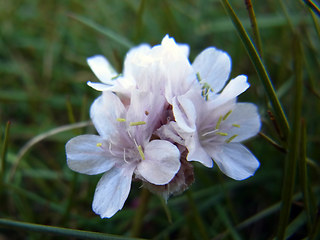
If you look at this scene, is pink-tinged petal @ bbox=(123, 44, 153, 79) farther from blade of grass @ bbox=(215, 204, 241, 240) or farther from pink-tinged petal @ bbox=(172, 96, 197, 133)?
blade of grass @ bbox=(215, 204, 241, 240)

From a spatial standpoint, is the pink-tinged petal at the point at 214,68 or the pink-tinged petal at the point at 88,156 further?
the pink-tinged petal at the point at 214,68

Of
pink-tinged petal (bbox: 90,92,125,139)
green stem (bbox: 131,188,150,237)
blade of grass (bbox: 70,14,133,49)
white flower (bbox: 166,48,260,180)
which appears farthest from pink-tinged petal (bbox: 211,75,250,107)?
blade of grass (bbox: 70,14,133,49)

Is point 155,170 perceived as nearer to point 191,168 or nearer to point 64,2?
point 191,168

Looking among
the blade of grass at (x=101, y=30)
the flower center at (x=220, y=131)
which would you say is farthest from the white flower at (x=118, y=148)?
the blade of grass at (x=101, y=30)

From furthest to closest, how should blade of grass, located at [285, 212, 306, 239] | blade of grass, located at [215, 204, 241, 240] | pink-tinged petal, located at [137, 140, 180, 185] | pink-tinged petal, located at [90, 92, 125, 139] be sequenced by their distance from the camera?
1. blade of grass, located at [215, 204, 241, 240]
2. blade of grass, located at [285, 212, 306, 239]
3. pink-tinged petal, located at [90, 92, 125, 139]
4. pink-tinged petal, located at [137, 140, 180, 185]

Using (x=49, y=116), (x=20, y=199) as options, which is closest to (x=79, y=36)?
(x=49, y=116)

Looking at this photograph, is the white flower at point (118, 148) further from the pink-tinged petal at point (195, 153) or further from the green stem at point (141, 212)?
the green stem at point (141, 212)
